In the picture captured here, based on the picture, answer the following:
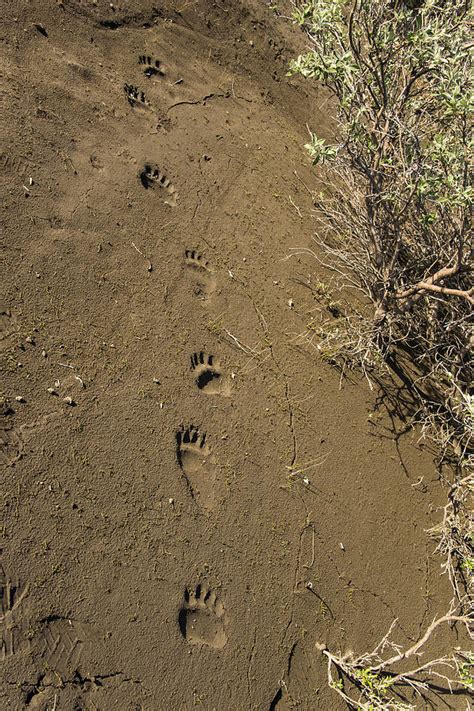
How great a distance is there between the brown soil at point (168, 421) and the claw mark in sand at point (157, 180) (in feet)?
0.05

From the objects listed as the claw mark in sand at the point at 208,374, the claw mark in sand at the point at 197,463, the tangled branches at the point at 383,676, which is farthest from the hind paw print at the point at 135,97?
the tangled branches at the point at 383,676

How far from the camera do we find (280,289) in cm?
369

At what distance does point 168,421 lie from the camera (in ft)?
10.2

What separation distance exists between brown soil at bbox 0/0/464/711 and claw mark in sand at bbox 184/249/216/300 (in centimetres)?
2

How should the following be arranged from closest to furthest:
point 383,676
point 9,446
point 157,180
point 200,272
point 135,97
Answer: point 9,446 < point 383,676 < point 200,272 < point 157,180 < point 135,97

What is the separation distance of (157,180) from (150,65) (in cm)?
96

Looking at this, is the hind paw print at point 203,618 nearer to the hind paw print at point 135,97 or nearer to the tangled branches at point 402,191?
the tangled branches at point 402,191

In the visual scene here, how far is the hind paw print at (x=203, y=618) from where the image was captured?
9.20ft

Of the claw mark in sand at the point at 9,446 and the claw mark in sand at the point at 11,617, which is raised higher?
the claw mark in sand at the point at 9,446

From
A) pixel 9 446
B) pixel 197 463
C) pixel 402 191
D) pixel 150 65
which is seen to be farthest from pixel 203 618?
pixel 150 65

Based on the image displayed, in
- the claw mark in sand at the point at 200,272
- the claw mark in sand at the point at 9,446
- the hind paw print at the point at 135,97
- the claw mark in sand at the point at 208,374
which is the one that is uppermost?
the hind paw print at the point at 135,97

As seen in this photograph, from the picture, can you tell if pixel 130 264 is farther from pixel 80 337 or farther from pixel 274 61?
pixel 274 61

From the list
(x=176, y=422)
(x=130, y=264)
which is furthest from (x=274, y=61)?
(x=176, y=422)

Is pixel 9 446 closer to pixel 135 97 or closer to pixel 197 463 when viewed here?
pixel 197 463
